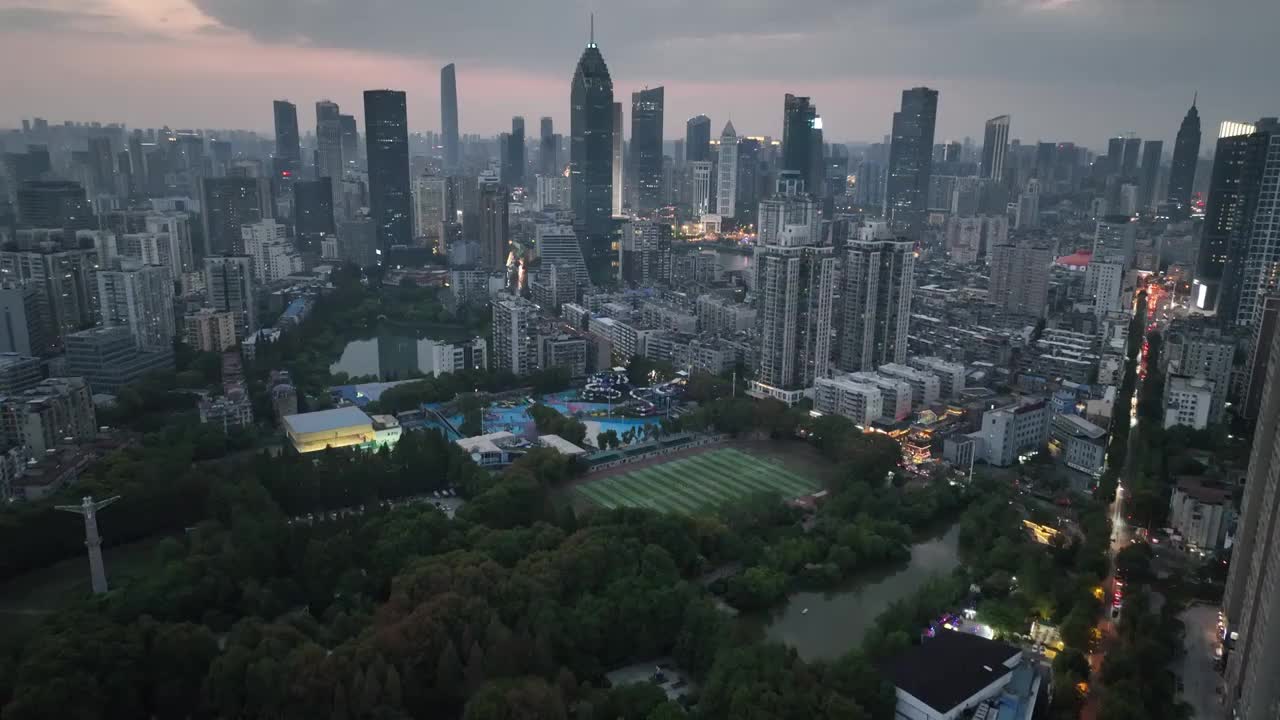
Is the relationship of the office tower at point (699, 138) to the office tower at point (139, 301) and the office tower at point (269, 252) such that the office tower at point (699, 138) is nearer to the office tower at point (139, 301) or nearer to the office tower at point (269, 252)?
the office tower at point (269, 252)

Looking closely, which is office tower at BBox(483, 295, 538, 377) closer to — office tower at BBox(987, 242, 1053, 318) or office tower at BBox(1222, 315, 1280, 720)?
office tower at BBox(1222, 315, 1280, 720)

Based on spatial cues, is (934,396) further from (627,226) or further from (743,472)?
(627,226)

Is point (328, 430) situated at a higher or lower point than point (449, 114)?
lower

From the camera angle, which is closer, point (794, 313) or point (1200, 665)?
point (1200, 665)

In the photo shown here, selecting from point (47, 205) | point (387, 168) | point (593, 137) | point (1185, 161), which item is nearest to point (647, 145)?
point (593, 137)

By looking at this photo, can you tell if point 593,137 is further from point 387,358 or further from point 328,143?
point 328,143

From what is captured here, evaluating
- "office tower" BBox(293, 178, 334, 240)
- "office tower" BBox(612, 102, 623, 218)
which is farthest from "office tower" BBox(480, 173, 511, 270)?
"office tower" BBox(612, 102, 623, 218)

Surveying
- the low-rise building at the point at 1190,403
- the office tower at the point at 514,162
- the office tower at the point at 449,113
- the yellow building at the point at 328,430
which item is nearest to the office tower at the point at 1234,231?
the low-rise building at the point at 1190,403
